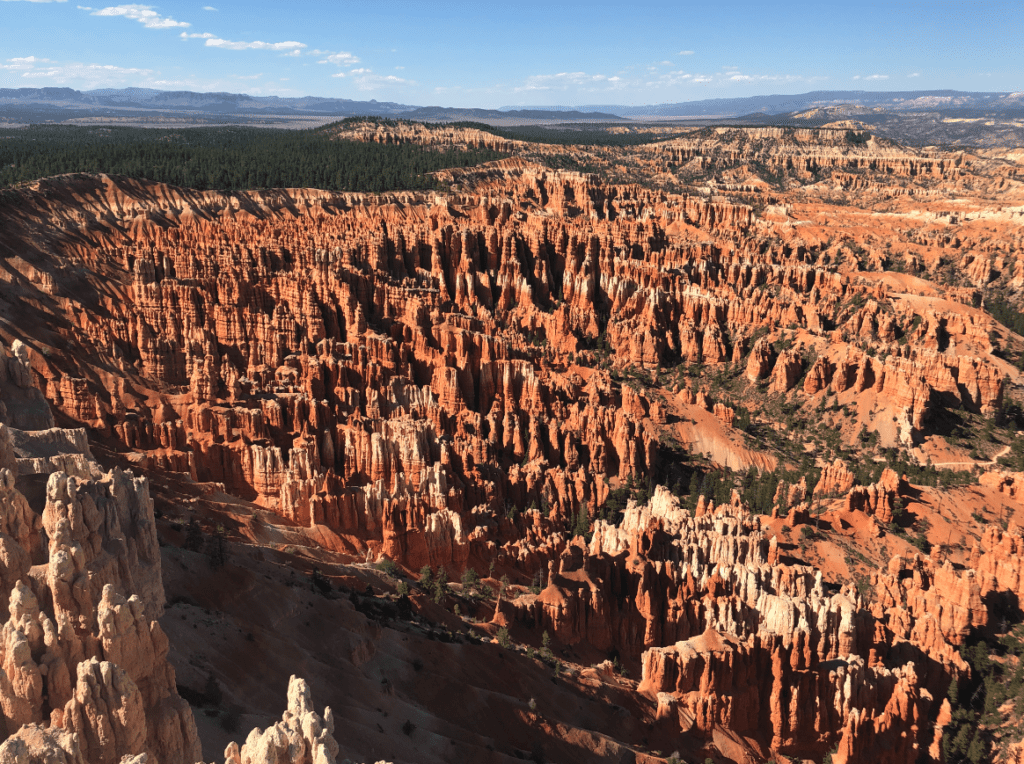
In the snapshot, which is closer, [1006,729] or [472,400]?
[1006,729]

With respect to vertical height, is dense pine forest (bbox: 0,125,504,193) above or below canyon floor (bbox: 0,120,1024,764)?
above

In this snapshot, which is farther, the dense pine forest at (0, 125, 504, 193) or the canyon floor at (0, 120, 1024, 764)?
the dense pine forest at (0, 125, 504, 193)

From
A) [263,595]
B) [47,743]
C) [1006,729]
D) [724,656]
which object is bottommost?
[1006,729]

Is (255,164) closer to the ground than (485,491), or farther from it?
farther from it

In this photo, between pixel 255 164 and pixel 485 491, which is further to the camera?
pixel 255 164

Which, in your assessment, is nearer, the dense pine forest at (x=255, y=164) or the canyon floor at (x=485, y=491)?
the canyon floor at (x=485, y=491)

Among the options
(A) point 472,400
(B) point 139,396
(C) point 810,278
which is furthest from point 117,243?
(C) point 810,278

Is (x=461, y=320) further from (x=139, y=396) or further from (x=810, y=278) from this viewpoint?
(x=810, y=278)

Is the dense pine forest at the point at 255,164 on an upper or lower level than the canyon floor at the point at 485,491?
upper
